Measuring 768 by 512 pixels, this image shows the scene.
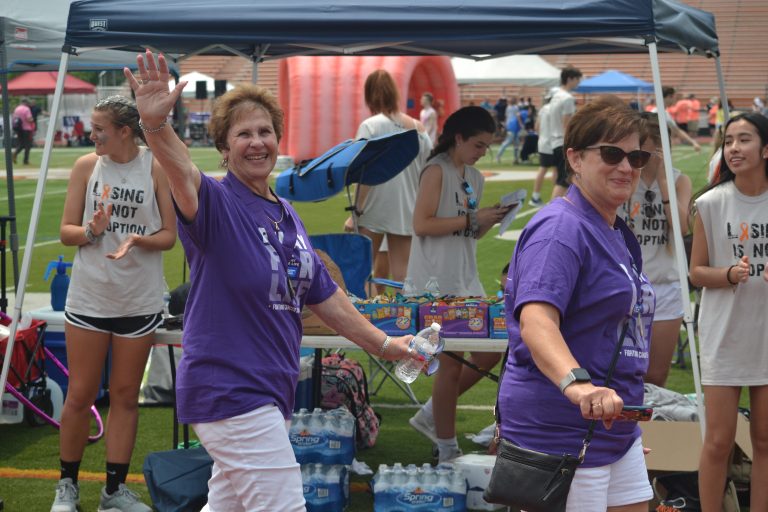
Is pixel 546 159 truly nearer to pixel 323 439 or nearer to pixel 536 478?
pixel 323 439

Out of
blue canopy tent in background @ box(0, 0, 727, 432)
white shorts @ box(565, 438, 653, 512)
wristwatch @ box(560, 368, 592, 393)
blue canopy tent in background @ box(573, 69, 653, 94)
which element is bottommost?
white shorts @ box(565, 438, 653, 512)

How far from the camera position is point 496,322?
5.43 m

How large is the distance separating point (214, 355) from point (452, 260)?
10.4 ft

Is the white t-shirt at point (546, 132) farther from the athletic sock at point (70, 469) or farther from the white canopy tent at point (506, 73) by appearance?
the white canopy tent at point (506, 73)

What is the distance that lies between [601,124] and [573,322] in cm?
57

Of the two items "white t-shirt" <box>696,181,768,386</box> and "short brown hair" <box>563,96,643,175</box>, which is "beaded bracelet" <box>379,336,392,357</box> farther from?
"white t-shirt" <box>696,181,768,386</box>

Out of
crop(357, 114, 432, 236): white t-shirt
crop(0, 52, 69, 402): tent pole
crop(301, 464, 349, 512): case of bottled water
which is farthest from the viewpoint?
crop(357, 114, 432, 236): white t-shirt

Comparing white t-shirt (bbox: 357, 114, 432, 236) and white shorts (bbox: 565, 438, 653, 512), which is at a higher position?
white t-shirt (bbox: 357, 114, 432, 236)

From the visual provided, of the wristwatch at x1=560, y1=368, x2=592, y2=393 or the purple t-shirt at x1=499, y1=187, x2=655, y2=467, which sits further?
the purple t-shirt at x1=499, y1=187, x2=655, y2=467

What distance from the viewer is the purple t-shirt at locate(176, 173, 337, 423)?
3197 millimetres

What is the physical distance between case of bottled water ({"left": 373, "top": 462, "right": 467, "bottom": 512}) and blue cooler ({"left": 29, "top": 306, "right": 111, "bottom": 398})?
9.29 feet

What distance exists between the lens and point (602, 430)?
120 inches

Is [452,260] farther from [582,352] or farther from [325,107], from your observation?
[325,107]

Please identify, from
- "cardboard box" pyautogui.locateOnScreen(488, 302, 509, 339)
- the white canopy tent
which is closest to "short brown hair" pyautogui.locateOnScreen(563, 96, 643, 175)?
"cardboard box" pyautogui.locateOnScreen(488, 302, 509, 339)
